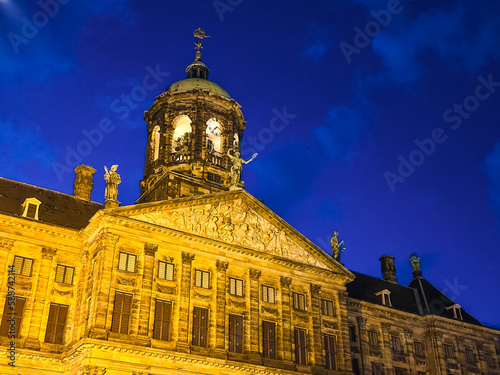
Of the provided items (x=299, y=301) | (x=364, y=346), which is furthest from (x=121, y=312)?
(x=364, y=346)

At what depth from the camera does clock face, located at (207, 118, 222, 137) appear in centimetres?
4547

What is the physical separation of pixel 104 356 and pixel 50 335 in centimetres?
464

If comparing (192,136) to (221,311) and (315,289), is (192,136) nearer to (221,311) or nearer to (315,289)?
(315,289)

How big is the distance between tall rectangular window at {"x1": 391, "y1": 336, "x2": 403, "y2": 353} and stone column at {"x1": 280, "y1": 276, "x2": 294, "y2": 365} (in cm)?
1306

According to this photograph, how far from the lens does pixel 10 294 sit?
103 ft

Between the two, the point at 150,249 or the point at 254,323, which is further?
the point at 254,323

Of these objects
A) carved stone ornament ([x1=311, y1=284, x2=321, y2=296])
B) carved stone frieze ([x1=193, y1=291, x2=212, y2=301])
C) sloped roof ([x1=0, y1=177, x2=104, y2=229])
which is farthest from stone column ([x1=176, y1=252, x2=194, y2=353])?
carved stone ornament ([x1=311, y1=284, x2=321, y2=296])

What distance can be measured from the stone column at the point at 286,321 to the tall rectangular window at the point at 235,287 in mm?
2933

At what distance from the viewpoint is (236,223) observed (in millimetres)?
36844

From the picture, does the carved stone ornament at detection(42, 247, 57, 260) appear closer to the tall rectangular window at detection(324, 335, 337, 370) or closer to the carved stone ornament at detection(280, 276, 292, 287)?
the carved stone ornament at detection(280, 276, 292, 287)

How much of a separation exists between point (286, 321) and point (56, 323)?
1340cm

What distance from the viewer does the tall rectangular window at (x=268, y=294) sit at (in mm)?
36281

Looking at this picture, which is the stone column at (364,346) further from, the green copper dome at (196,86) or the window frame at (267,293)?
the green copper dome at (196,86)

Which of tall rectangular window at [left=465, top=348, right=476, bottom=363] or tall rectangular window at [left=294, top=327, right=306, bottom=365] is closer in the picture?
tall rectangular window at [left=294, top=327, right=306, bottom=365]
